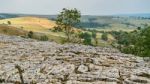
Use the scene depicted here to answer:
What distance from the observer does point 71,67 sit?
5488 centimetres

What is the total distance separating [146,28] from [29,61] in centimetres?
8387

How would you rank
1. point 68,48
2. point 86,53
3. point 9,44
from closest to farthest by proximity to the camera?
point 86,53
point 68,48
point 9,44

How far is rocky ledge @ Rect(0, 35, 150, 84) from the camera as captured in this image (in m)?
49.4

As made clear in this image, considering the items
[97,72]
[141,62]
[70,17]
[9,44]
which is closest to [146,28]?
[70,17]

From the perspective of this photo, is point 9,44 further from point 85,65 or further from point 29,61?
point 85,65

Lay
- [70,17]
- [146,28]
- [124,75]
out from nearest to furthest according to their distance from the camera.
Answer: [124,75] → [146,28] → [70,17]

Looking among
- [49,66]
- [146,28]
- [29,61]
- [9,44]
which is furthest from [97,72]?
[146,28]

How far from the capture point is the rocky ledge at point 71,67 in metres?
49.4

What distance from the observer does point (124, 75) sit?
50781 mm

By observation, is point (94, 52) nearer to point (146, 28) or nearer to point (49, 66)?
point (49, 66)

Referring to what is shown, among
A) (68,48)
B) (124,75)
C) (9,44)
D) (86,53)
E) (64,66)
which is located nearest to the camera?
(124,75)

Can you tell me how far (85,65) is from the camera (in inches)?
2215

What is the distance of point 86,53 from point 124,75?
52.3 feet

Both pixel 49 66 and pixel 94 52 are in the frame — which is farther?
pixel 94 52
